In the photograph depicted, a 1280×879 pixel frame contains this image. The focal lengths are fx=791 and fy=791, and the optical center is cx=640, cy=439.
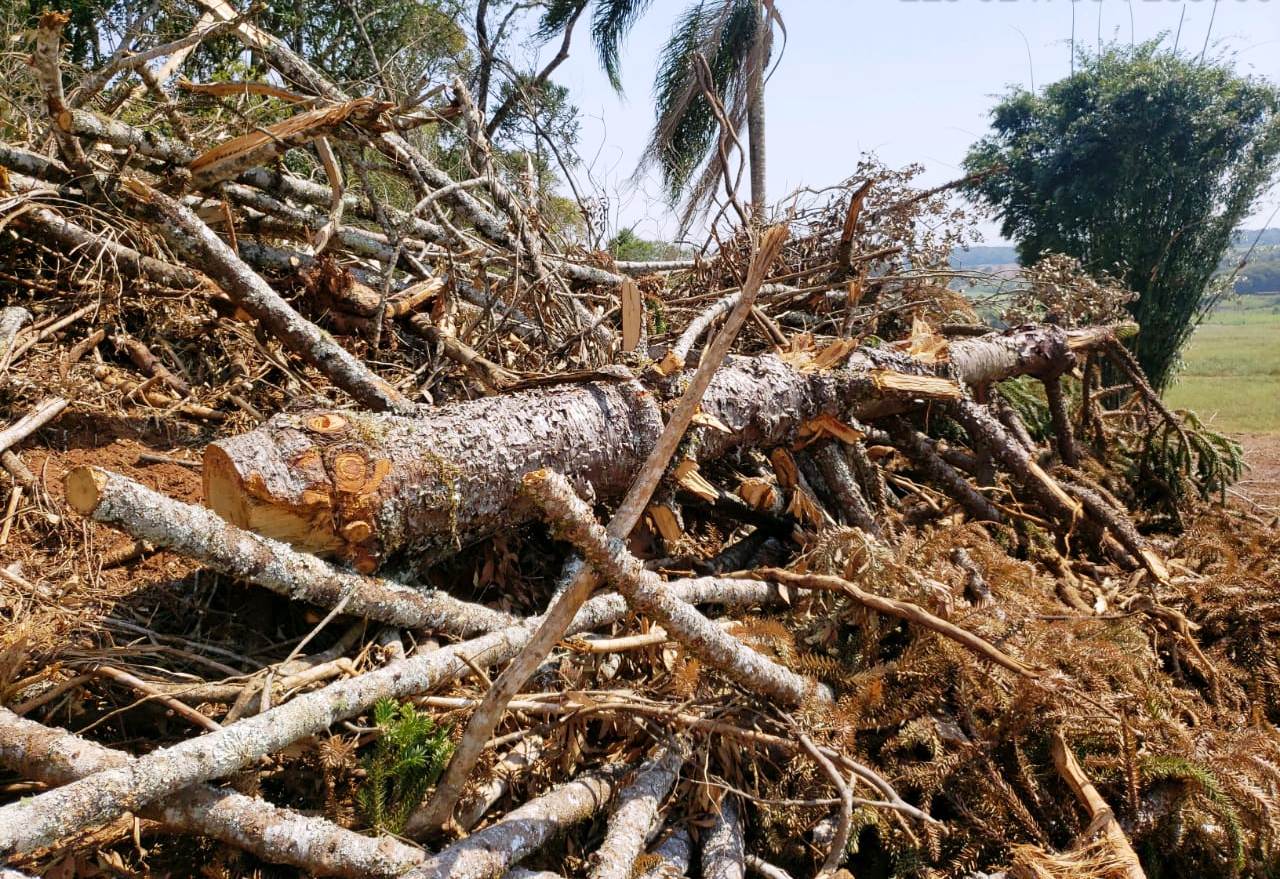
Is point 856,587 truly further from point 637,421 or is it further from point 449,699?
point 449,699

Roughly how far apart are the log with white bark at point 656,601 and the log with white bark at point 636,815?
0.27 metres

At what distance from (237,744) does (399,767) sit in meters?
0.31

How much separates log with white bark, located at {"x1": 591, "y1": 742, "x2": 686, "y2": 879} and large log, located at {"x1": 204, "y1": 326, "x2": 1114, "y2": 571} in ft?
2.77

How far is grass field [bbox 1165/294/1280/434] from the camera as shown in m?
14.2

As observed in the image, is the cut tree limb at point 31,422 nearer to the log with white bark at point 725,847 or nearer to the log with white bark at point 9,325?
the log with white bark at point 9,325

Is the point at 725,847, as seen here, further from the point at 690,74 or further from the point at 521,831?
the point at 690,74

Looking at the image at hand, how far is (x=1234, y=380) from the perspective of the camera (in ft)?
71.9

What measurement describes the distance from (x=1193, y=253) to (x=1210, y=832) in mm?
14916

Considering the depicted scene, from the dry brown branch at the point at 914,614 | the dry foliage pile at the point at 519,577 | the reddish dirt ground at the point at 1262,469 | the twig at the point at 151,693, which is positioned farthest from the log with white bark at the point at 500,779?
the reddish dirt ground at the point at 1262,469

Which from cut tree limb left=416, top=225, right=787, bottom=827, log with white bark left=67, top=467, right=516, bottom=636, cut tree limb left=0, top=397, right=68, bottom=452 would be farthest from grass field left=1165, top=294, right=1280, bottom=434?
cut tree limb left=0, top=397, right=68, bottom=452

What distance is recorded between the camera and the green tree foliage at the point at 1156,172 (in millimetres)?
13586

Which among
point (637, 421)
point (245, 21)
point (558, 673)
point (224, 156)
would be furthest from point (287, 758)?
point (245, 21)

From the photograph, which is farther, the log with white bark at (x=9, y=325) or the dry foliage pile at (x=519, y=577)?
the log with white bark at (x=9, y=325)

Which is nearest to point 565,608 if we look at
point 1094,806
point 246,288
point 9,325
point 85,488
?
point 85,488
